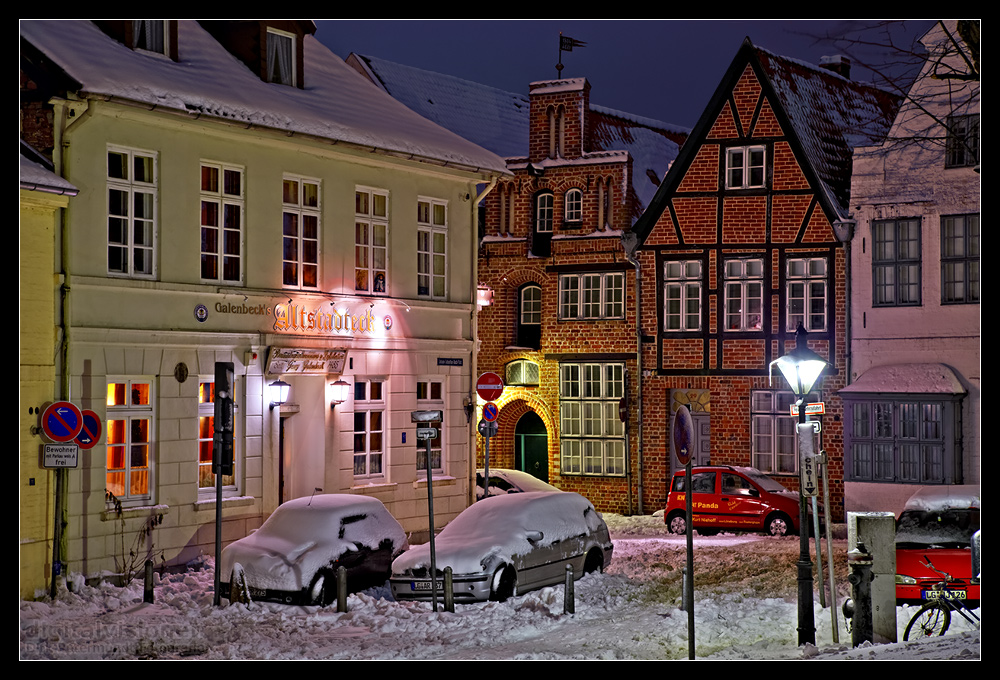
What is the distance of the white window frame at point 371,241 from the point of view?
74.2ft

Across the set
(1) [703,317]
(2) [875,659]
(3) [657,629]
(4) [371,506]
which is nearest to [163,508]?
(4) [371,506]

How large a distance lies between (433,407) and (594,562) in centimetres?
599

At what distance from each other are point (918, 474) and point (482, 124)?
13.6 m

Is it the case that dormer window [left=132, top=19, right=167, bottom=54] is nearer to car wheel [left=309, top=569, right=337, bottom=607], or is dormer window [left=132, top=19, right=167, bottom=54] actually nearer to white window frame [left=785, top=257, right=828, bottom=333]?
car wheel [left=309, top=569, right=337, bottom=607]

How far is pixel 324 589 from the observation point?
1662cm

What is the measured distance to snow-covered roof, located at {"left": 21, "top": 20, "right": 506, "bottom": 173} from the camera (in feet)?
59.9

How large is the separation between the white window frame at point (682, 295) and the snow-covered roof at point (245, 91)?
606cm

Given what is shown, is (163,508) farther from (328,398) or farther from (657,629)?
(657,629)

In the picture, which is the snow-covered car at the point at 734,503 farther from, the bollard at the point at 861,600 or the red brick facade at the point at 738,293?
the bollard at the point at 861,600

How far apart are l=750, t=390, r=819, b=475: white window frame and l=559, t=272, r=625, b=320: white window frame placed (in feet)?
12.8

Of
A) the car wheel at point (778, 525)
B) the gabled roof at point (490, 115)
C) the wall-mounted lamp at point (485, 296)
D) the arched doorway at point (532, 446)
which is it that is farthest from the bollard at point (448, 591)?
the gabled roof at point (490, 115)

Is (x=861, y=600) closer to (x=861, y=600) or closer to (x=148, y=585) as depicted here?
(x=861, y=600)

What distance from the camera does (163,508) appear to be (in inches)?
751

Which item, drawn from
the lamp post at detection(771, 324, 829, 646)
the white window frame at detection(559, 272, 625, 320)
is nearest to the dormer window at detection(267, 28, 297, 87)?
the white window frame at detection(559, 272, 625, 320)
